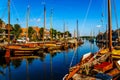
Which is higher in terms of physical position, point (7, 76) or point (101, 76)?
point (101, 76)

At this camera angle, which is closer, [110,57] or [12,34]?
[110,57]

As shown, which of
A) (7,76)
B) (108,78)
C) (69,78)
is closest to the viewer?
(108,78)

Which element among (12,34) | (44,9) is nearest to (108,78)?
(44,9)

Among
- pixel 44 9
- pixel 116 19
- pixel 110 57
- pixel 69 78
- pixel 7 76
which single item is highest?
pixel 44 9

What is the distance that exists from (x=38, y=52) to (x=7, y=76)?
26388 millimetres

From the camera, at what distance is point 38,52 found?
2044 inches

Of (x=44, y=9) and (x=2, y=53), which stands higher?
(x=44, y=9)

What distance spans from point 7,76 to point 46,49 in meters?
33.4

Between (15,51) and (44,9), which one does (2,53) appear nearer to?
(15,51)

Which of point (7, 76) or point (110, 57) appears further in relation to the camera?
point (7, 76)

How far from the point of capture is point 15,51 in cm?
4556

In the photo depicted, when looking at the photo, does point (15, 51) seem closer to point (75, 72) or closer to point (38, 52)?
point (38, 52)

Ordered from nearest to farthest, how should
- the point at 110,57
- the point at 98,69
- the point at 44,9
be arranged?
the point at 98,69 → the point at 110,57 → the point at 44,9

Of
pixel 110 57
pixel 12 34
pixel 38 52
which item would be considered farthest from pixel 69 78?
pixel 12 34
